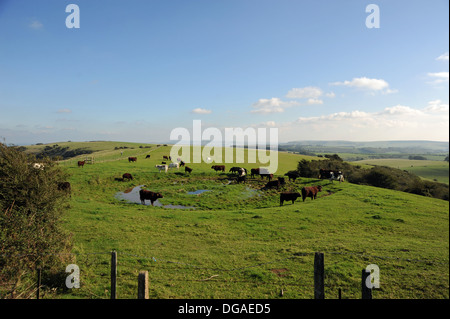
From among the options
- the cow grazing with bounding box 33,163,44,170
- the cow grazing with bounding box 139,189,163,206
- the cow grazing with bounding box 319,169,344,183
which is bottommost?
the cow grazing with bounding box 139,189,163,206

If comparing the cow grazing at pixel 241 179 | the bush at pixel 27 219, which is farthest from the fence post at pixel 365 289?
the cow grazing at pixel 241 179

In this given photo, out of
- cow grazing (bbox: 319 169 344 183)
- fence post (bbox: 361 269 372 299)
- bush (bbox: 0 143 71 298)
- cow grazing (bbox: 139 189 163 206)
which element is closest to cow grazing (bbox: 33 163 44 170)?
bush (bbox: 0 143 71 298)

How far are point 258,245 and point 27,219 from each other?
10697mm

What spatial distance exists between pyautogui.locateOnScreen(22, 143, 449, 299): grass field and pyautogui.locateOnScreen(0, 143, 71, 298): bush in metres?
1.37

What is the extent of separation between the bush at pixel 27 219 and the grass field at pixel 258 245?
1.37 metres

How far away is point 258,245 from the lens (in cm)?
1255

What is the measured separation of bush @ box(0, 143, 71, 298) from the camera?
7.38 m

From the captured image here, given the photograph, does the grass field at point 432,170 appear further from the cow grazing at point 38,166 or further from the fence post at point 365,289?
the cow grazing at point 38,166

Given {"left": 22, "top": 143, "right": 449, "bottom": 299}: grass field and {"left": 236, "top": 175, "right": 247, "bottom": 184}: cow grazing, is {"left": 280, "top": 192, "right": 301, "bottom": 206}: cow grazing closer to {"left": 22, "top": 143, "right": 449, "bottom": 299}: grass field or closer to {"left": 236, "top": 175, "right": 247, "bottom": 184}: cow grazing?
{"left": 22, "top": 143, "right": 449, "bottom": 299}: grass field

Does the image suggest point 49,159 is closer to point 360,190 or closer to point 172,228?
point 172,228

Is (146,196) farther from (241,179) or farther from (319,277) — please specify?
(319,277)

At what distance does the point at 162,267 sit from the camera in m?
9.71

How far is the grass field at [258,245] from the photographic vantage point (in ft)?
27.6

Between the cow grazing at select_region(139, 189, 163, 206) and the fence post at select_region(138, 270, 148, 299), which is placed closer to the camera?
the fence post at select_region(138, 270, 148, 299)
